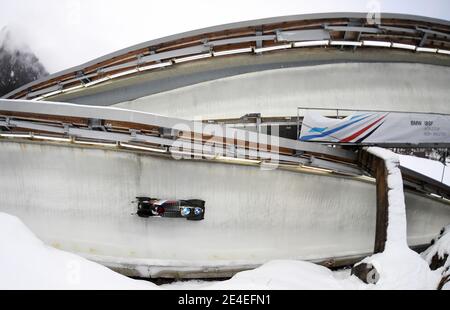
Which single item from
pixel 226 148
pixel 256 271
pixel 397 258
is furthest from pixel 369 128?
pixel 256 271

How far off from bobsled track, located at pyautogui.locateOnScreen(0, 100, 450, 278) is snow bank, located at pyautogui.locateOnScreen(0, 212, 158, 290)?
1.09 m

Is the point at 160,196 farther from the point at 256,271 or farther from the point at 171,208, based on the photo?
the point at 256,271

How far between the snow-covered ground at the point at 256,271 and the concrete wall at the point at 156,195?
0.81m

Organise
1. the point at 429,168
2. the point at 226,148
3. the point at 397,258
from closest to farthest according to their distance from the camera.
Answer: the point at 397,258 < the point at 226,148 < the point at 429,168

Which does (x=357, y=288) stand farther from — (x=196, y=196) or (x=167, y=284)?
(x=167, y=284)

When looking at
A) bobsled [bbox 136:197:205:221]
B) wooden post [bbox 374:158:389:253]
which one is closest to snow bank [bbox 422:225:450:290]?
wooden post [bbox 374:158:389:253]

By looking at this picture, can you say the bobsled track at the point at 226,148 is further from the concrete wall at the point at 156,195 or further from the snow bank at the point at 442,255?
the snow bank at the point at 442,255

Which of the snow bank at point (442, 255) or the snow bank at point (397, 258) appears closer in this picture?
the snow bank at point (397, 258)

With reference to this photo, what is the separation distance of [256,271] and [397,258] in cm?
266

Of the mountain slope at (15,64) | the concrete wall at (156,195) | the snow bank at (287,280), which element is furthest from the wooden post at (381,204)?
the mountain slope at (15,64)

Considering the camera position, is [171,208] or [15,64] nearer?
[171,208]

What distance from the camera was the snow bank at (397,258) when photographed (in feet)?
13.8

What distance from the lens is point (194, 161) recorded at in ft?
18.1

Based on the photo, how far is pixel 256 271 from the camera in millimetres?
4992
